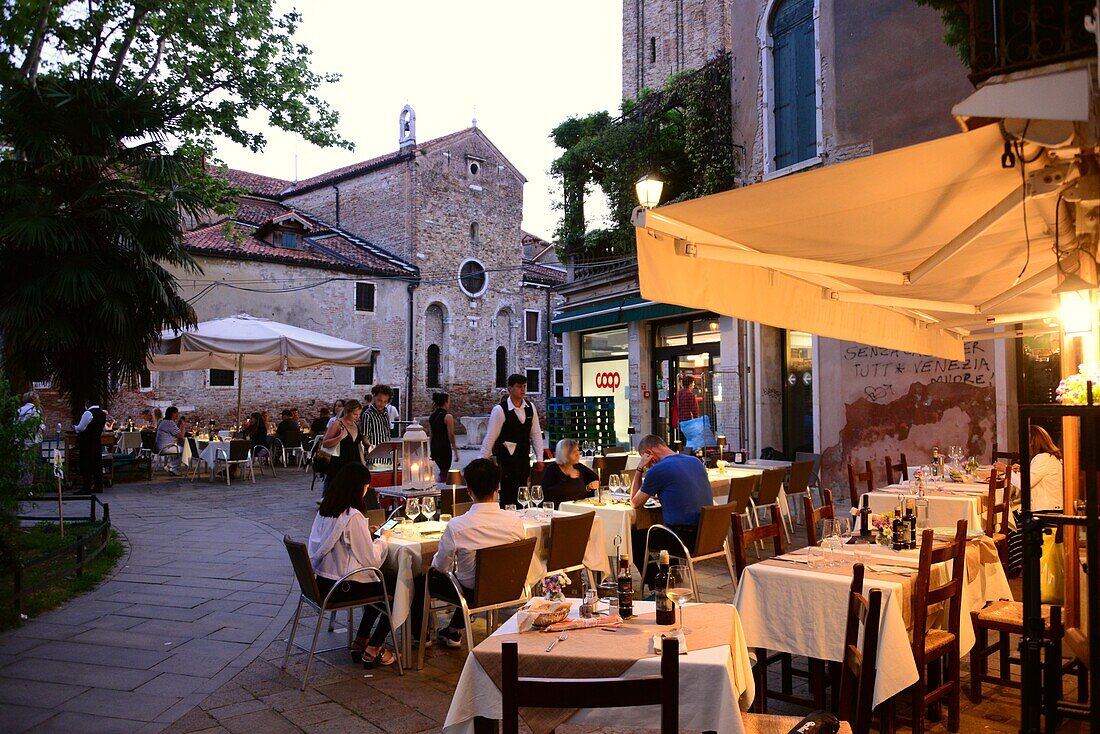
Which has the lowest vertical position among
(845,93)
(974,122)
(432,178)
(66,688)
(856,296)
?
(66,688)

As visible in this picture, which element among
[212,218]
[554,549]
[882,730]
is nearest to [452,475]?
[554,549]

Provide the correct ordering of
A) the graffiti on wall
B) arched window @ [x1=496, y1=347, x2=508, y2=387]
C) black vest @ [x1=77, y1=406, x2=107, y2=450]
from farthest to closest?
arched window @ [x1=496, y1=347, x2=508, y2=387] → black vest @ [x1=77, y1=406, x2=107, y2=450] → the graffiti on wall

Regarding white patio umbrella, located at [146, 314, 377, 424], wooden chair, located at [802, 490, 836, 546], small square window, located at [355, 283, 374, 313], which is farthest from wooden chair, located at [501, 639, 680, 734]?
small square window, located at [355, 283, 374, 313]

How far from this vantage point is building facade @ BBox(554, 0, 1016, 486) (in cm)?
1020

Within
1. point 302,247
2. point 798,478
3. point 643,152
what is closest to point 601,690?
point 798,478

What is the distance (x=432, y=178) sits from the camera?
2994 cm

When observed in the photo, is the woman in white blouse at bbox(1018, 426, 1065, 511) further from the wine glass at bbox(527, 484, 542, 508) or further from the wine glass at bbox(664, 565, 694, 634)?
the wine glass at bbox(664, 565, 694, 634)

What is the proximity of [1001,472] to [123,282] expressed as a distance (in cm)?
1041

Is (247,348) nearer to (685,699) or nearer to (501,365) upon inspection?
(685,699)

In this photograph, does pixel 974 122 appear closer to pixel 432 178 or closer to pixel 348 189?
pixel 432 178

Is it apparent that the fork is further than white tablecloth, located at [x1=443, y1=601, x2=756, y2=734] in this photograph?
Yes

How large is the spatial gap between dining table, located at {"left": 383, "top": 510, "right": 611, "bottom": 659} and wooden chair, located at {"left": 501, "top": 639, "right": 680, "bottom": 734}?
2.78 metres

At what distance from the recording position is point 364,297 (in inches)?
1094

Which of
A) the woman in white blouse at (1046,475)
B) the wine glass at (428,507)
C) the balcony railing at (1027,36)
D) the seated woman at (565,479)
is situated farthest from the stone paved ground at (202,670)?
the balcony railing at (1027,36)
